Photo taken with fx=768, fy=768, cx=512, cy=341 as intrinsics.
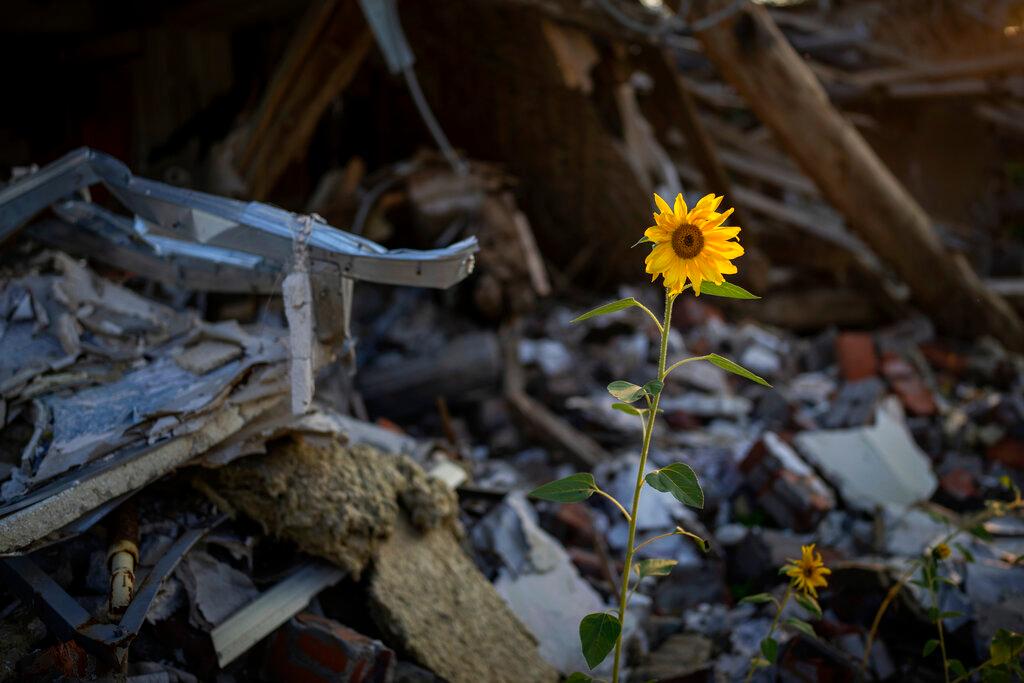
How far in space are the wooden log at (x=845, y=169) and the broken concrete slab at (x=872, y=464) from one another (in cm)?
119

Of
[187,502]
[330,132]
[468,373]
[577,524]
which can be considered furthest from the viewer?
[330,132]

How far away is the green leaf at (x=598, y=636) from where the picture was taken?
4.86ft

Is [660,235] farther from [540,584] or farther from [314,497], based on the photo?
[540,584]

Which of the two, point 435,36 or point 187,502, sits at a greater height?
point 435,36

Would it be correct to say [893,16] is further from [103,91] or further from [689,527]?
[103,91]

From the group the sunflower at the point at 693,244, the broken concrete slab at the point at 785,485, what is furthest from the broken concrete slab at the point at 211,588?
the broken concrete slab at the point at 785,485

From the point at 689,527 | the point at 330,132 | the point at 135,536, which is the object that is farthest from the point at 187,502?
the point at 330,132

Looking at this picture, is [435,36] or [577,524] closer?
[577,524]

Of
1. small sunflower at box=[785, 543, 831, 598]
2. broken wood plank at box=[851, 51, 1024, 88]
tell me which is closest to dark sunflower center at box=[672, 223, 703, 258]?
small sunflower at box=[785, 543, 831, 598]

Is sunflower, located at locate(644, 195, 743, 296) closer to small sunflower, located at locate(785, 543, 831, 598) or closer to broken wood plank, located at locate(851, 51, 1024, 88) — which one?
small sunflower, located at locate(785, 543, 831, 598)

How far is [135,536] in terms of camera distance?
74.2 inches

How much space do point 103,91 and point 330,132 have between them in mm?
1530

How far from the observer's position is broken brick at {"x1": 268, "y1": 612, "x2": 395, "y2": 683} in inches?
74.1

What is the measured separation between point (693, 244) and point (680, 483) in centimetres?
46
